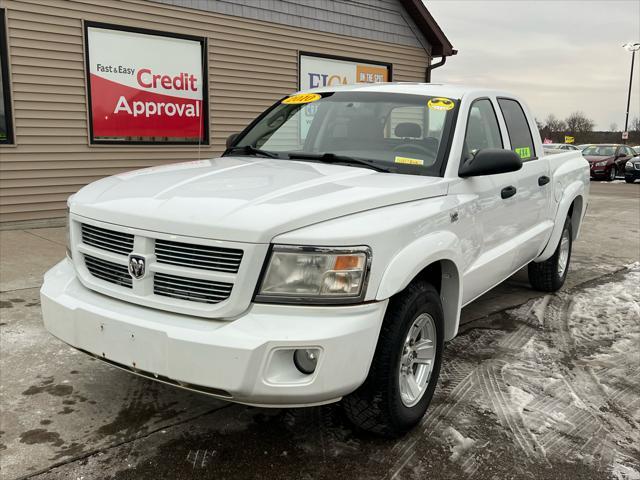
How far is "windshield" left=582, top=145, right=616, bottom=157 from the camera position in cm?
2371

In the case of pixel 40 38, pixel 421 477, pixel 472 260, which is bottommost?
pixel 421 477

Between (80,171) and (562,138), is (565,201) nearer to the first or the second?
(80,171)

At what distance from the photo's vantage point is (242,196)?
2.73 m

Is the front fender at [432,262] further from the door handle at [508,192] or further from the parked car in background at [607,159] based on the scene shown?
the parked car in background at [607,159]

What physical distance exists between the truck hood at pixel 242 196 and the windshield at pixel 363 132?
206mm

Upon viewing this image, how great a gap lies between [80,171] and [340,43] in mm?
5738

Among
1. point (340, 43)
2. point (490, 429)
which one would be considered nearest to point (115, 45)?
point (340, 43)

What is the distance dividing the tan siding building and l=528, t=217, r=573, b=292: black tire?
4.30 m

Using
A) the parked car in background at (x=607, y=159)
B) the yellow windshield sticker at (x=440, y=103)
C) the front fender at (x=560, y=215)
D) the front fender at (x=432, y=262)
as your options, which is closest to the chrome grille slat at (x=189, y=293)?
the front fender at (x=432, y=262)

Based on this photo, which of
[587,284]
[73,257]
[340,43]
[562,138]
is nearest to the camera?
[73,257]

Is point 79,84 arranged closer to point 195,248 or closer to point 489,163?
point 489,163

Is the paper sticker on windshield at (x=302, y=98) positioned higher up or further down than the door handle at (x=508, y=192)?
higher up

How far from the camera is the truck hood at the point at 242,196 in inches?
98.7

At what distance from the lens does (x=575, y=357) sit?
14.1ft
